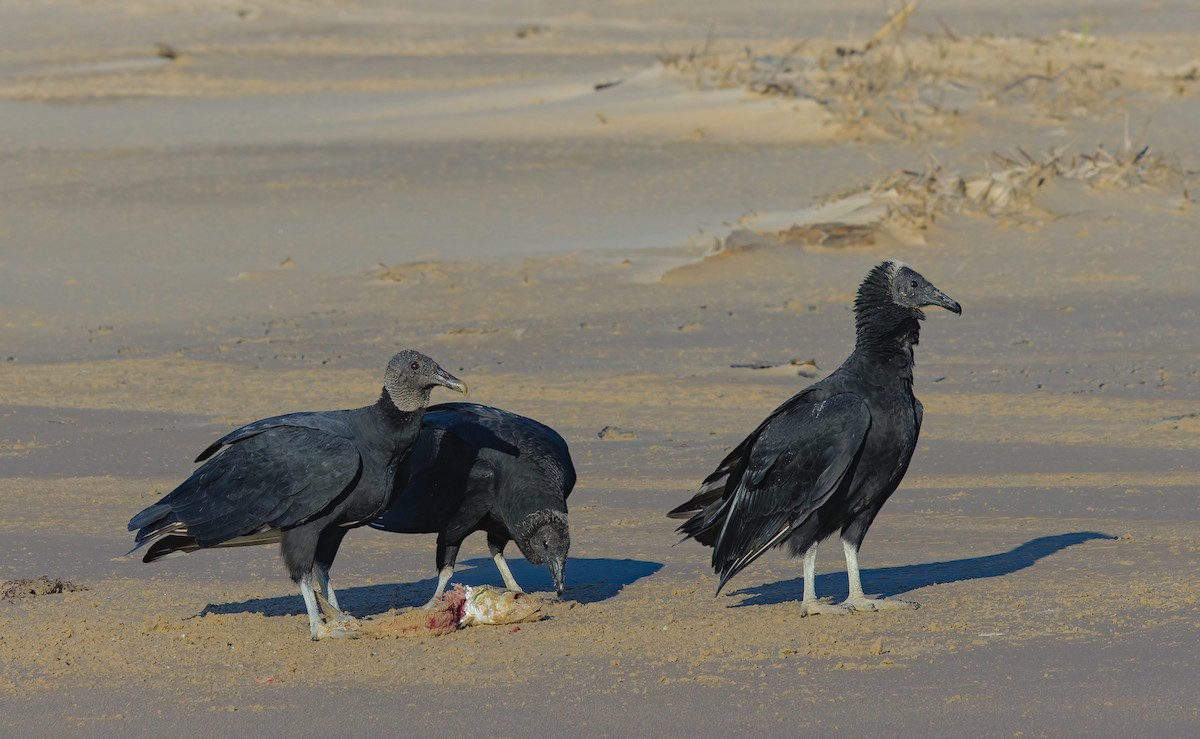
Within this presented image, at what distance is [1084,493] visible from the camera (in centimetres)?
789

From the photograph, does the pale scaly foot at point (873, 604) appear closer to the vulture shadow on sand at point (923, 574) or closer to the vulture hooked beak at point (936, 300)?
the vulture shadow on sand at point (923, 574)

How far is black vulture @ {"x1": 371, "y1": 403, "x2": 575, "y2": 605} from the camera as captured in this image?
641cm

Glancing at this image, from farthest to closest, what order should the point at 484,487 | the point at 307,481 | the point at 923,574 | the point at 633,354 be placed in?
the point at 633,354 < the point at 923,574 < the point at 484,487 < the point at 307,481

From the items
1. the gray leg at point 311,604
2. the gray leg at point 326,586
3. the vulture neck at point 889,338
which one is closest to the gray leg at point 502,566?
the gray leg at point 326,586

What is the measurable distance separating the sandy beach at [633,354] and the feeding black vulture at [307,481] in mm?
348

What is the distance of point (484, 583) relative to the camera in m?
7.44

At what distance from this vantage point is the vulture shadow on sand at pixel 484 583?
6.72 m

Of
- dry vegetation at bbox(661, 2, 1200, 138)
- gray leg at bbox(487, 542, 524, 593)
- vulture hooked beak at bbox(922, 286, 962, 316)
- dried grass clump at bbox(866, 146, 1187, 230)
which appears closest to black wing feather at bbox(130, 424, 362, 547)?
gray leg at bbox(487, 542, 524, 593)

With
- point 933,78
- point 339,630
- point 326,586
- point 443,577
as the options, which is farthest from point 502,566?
point 933,78

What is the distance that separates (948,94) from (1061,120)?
1573 millimetres

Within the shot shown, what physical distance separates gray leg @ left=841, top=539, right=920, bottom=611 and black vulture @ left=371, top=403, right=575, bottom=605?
38.8 inches

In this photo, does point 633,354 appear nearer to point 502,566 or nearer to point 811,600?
point 502,566

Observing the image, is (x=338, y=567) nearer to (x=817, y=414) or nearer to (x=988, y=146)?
(x=817, y=414)

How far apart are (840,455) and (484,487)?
4.39ft
